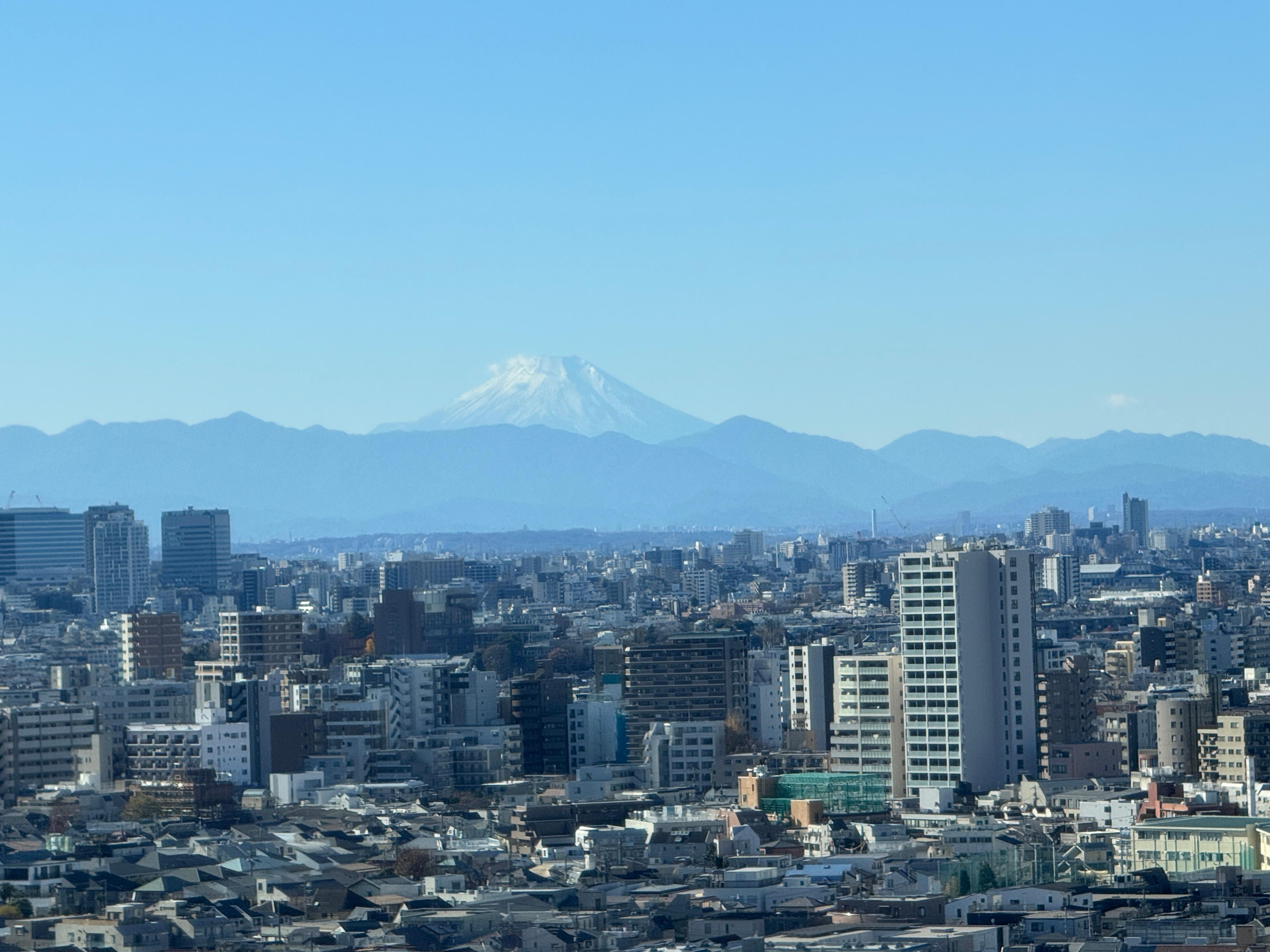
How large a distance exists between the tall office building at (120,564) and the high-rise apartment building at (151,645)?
4982cm

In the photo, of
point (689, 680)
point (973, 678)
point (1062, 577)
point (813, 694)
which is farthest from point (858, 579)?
point (973, 678)

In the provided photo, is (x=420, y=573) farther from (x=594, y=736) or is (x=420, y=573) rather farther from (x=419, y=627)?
(x=594, y=736)

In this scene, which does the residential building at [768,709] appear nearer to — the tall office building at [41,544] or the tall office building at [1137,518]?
the tall office building at [41,544]

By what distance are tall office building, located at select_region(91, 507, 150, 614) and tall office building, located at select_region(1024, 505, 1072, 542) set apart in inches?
2447

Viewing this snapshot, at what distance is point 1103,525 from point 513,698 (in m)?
136

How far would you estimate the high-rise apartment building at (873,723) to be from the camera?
45.8 m

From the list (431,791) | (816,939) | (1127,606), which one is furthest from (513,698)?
(1127,606)

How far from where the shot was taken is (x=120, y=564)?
132875 mm

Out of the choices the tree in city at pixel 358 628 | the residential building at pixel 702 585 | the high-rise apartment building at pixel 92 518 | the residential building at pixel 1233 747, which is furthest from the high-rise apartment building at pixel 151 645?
the high-rise apartment building at pixel 92 518

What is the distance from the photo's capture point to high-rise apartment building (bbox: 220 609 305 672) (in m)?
70.2

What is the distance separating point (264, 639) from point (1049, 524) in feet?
388

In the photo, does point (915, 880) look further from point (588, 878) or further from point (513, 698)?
point (513, 698)

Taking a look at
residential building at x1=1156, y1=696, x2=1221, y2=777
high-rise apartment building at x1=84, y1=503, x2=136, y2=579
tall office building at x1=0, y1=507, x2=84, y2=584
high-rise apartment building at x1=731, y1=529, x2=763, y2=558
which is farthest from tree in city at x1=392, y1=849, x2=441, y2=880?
high-rise apartment building at x1=731, y1=529, x2=763, y2=558

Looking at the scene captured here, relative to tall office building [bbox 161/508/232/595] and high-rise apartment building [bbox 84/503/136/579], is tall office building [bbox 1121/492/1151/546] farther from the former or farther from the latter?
high-rise apartment building [bbox 84/503/136/579]
